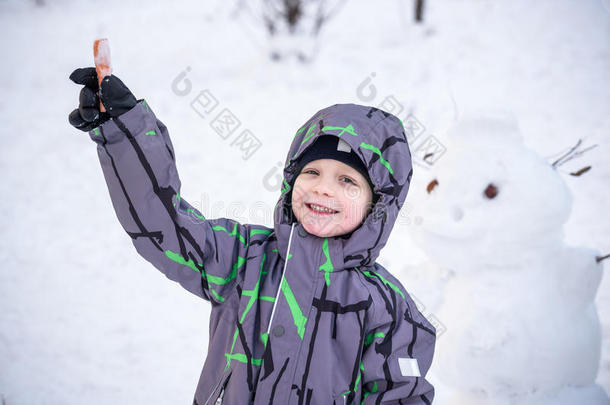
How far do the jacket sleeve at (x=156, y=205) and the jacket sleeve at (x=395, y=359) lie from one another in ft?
1.57

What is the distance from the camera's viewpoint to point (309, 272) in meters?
1.17

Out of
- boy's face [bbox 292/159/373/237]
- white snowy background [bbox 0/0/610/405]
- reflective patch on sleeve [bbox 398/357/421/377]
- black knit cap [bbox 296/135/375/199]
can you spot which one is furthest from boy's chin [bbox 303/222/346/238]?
white snowy background [bbox 0/0/610/405]

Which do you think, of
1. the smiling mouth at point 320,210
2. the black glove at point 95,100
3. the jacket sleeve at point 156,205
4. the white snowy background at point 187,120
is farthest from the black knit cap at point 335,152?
the white snowy background at point 187,120

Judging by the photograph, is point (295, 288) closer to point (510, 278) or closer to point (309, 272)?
point (309, 272)

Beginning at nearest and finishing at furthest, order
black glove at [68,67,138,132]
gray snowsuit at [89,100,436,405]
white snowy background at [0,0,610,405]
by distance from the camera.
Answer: black glove at [68,67,138,132] → gray snowsuit at [89,100,436,405] → white snowy background at [0,0,610,405]

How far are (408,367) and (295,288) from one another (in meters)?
0.41

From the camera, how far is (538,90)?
11.5ft

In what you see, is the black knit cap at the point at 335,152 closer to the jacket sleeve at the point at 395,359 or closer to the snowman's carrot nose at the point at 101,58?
the jacket sleeve at the point at 395,359

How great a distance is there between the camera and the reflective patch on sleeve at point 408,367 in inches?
46.2

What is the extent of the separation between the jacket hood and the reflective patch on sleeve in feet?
0.99

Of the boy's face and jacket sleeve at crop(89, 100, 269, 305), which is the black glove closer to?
jacket sleeve at crop(89, 100, 269, 305)

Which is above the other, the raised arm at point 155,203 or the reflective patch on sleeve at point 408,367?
the raised arm at point 155,203

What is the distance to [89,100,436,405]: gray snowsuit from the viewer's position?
3.38 ft

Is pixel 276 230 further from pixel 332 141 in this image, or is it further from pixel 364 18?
pixel 364 18
